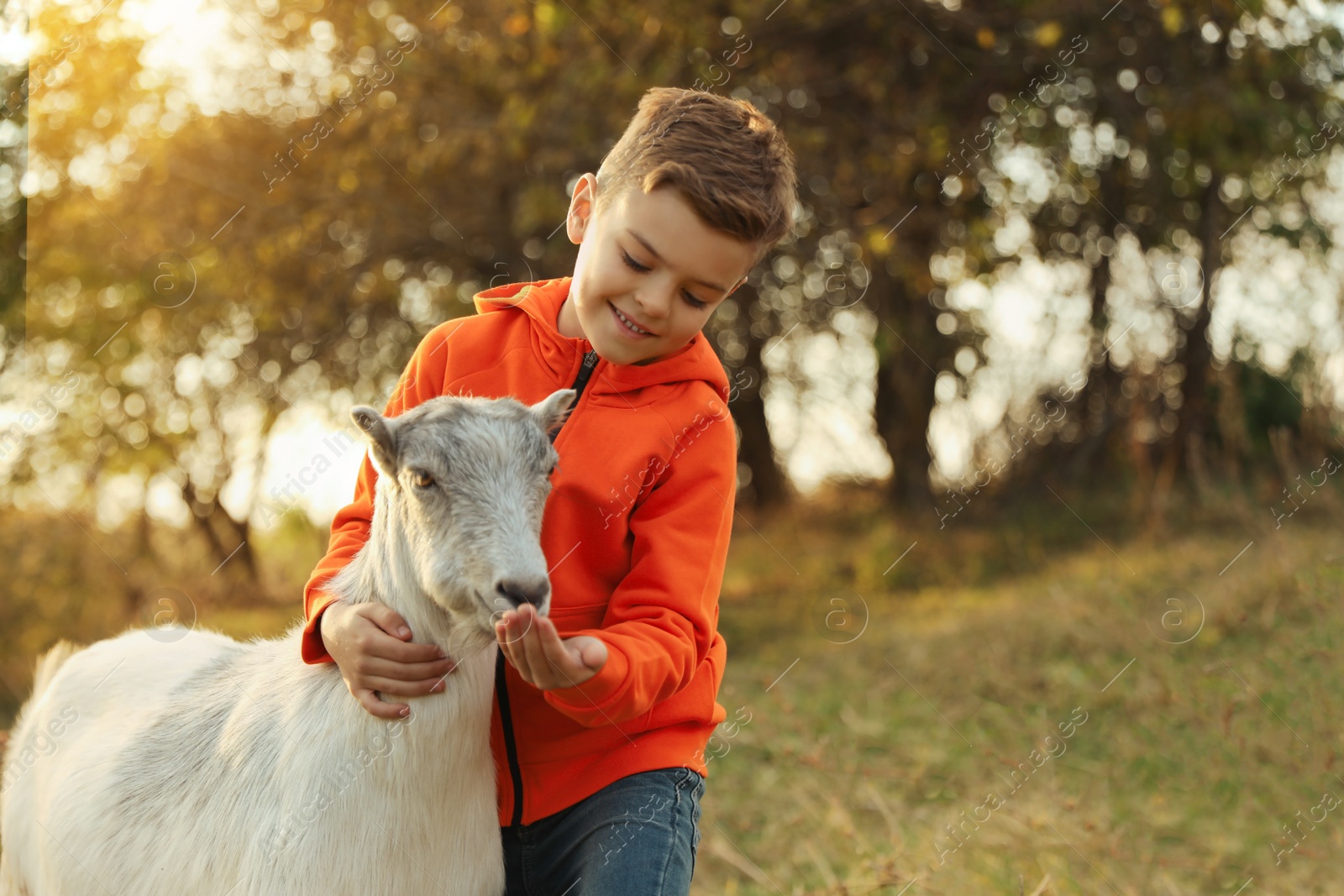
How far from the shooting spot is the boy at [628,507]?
2688mm

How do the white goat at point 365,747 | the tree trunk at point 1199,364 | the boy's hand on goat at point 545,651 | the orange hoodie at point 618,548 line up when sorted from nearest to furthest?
the boy's hand on goat at point 545,651 < the white goat at point 365,747 < the orange hoodie at point 618,548 < the tree trunk at point 1199,364

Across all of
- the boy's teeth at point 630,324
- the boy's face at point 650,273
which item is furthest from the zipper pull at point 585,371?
the boy's teeth at point 630,324

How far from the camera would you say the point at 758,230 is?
276 centimetres

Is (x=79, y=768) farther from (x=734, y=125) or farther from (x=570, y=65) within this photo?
(x=570, y=65)

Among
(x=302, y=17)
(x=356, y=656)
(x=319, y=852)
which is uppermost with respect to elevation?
(x=356, y=656)

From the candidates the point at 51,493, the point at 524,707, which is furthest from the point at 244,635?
the point at 524,707

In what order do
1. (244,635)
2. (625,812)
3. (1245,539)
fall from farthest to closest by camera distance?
(244,635) < (1245,539) < (625,812)

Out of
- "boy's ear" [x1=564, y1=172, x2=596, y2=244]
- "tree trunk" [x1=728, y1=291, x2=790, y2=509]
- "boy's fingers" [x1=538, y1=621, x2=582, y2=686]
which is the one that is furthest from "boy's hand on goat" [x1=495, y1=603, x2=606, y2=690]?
"tree trunk" [x1=728, y1=291, x2=790, y2=509]

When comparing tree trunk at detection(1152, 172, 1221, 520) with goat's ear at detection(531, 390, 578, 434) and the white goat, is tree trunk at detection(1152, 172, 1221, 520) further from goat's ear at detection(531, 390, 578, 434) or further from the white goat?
the white goat

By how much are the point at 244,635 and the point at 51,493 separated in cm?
246

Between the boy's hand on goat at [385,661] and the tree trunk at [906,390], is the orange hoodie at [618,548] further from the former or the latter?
the tree trunk at [906,390]

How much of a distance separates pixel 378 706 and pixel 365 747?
0.54 ft

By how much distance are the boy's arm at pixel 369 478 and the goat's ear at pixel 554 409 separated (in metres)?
0.53

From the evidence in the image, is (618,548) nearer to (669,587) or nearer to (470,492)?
(669,587)
